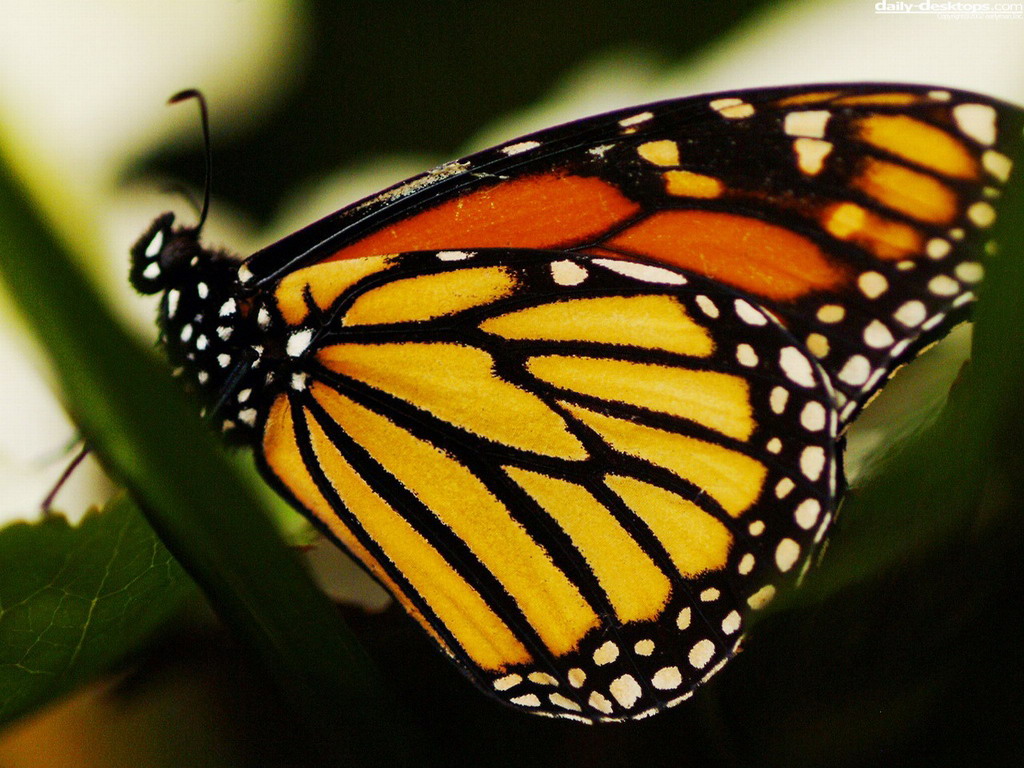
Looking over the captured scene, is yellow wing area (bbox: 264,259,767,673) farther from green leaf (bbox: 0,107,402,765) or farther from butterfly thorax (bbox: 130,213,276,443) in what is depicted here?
green leaf (bbox: 0,107,402,765)

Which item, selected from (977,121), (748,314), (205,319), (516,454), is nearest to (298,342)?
(205,319)

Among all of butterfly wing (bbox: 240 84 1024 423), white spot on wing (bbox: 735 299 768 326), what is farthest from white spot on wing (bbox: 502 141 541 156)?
white spot on wing (bbox: 735 299 768 326)

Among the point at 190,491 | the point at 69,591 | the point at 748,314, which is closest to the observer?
the point at 190,491

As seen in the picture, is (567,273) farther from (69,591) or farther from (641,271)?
(69,591)

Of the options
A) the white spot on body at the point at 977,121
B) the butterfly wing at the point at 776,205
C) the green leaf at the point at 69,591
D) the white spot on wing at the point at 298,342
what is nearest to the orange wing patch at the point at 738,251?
the butterfly wing at the point at 776,205

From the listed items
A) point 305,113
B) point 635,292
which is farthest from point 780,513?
point 305,113

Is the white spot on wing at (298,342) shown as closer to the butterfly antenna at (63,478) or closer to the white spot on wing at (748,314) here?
the butterfly antenna at (63,478)

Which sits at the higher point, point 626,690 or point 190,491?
point 190,491

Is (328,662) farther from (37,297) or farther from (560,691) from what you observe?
(560,691)
